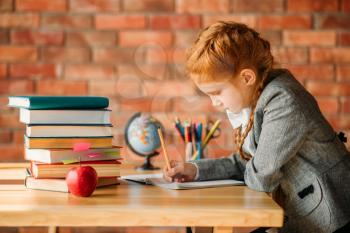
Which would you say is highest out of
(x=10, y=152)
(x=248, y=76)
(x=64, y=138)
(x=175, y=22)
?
(x=175, y=22)

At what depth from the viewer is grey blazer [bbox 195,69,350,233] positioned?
1305mm

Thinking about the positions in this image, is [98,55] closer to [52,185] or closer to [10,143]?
[10,143]

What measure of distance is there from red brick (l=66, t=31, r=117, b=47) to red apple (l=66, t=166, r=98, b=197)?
1288 millimetres

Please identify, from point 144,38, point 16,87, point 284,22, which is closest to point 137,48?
point 144,38

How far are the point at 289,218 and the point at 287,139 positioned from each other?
208mm

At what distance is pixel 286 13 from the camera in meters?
2.44

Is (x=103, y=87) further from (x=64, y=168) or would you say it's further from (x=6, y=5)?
(x=64, y=168)

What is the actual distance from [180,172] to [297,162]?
30cm

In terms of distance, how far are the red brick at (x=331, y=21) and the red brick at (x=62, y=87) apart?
1.05 m

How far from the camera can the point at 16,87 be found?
2414 mm

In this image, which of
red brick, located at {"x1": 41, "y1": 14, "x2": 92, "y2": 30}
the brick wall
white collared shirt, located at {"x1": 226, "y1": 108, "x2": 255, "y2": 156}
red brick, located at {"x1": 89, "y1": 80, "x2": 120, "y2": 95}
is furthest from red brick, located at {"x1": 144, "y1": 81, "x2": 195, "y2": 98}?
white collared shirt, located at {"x1": 226, "y1": 108, "x2": 255, "y2": 156}

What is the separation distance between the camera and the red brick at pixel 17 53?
7.91 ft

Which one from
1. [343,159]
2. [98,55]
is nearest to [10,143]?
[98,55]

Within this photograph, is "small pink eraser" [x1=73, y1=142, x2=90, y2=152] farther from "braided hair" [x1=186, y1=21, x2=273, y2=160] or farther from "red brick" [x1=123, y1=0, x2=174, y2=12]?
"red brick" [x1=123, y1=0, x2=174, y2=12]
